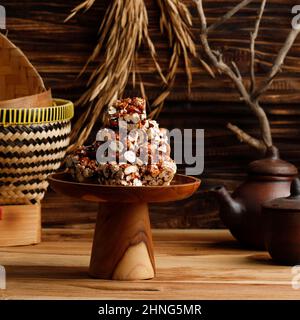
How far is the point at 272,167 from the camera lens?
221cm

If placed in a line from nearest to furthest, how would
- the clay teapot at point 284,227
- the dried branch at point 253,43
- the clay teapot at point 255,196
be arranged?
the clay teapot at point 284,227, the clay teapot at point 255,196, the dried branch at point 253,43

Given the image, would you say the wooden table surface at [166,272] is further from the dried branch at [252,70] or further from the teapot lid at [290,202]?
the dried branch at [252,70]

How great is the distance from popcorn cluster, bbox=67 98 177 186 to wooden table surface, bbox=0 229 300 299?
23 cm

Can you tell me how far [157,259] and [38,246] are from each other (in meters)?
0.33

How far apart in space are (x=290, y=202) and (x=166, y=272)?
0.34m

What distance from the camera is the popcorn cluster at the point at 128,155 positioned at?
6.07 feet

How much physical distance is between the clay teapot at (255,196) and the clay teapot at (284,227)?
4.5 inches

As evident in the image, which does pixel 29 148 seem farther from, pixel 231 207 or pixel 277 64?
pixel 277 64

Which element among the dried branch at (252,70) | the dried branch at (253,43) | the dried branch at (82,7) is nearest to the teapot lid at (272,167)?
the dried branch at (252,70)

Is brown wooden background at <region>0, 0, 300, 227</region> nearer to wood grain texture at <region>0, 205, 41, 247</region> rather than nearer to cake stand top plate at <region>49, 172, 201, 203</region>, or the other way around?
wood grain texture at <region>0, 205, 41, 247</region>

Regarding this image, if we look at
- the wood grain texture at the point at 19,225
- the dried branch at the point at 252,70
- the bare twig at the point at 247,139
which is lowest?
the wood grain texture at the point at 19,225

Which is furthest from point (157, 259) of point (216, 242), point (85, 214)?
point (85, 214)

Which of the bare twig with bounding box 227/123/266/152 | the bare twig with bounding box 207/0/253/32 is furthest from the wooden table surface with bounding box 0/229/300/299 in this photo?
the bare twig with bounding box 207/0/253/32

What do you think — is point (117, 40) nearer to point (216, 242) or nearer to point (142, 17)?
point (142, 17)
